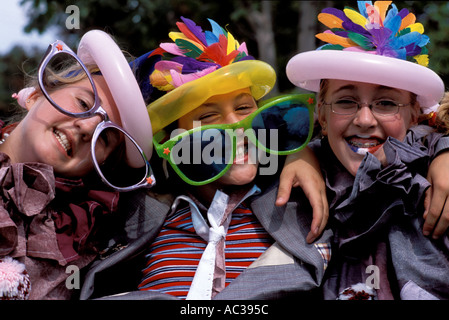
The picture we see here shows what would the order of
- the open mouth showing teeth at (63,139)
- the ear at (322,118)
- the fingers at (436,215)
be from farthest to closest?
the ear at (322,118)
the open mouth showing teeth at (63,139)
the fingers at (436,215)

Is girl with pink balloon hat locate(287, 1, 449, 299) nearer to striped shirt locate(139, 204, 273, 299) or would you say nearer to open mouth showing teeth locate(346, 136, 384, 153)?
open mouth showing teeth locate(346, 136, 384, 153)

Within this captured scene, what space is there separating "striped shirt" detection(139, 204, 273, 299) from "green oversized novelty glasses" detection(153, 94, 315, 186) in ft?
0.66

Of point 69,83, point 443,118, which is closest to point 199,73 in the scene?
point 69,83

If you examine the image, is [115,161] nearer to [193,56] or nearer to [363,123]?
[193,56]

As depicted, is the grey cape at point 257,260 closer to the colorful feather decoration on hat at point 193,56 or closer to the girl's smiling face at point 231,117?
the girl's smiling face at point 231,117

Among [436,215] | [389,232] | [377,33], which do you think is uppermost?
[377,33]

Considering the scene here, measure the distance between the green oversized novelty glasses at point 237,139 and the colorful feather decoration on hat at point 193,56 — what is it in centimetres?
21

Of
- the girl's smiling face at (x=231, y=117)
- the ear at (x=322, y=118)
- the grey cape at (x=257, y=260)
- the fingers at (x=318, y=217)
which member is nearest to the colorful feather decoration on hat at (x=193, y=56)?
the girl's smiling face at (x=231, y=117)

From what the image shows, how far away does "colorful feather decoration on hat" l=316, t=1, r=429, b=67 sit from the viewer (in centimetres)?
179

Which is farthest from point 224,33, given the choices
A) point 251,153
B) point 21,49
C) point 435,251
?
point 21,49

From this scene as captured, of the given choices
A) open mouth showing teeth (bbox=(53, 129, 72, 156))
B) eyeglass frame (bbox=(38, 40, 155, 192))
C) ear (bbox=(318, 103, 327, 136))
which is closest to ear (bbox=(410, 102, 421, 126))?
ear (bbox=(318, 103, 327, 136))

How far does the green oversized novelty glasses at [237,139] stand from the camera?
1.88 metres

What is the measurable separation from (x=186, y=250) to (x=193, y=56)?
2.49ft

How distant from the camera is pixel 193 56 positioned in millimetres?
1988
